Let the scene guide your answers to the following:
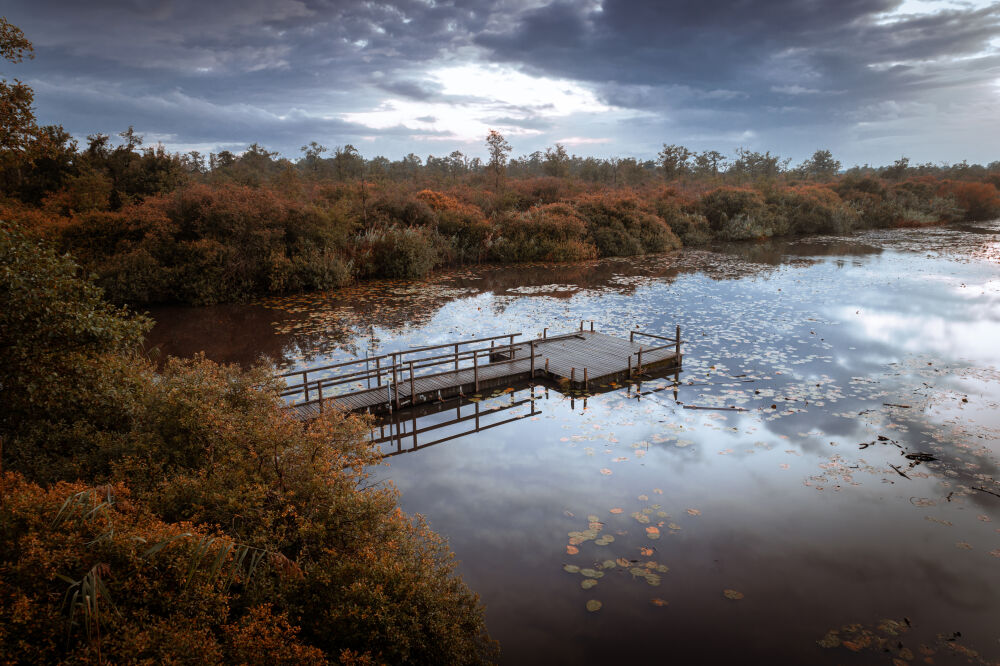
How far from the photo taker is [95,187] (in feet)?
86.5

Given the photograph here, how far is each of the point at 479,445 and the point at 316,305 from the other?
14.5m

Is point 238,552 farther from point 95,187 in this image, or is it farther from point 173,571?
point 95,187

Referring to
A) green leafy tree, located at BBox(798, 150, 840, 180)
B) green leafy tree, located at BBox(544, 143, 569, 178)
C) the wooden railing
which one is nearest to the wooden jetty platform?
the wooden railing

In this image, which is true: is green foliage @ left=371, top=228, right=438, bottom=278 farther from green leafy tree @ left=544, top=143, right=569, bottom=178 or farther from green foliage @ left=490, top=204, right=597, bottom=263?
green leafy tree @ left=544, top=143, right=569, bottom=178

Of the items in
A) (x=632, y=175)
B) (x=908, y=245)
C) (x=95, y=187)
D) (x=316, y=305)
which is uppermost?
(x=632, y=175)

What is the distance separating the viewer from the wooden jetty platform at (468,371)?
12.0m

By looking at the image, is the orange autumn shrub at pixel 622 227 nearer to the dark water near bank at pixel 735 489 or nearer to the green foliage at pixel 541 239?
the green foliage at pixel 541 239

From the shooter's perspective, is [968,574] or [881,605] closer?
[881,605]

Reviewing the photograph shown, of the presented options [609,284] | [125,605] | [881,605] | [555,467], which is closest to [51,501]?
[125,605]

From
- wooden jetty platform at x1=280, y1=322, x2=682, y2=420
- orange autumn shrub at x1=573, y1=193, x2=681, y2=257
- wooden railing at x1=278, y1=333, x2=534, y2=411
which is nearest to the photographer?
wooden railing at x1=278, y1=333, x2=534, y2=411

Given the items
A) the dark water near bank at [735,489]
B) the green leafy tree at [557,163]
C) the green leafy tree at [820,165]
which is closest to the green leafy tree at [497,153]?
the green leafy tree at [557,163]

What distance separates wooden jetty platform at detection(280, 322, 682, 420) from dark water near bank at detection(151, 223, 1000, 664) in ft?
2.67

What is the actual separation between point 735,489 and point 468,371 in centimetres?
715

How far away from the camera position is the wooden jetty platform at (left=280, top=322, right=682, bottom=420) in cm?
1199
